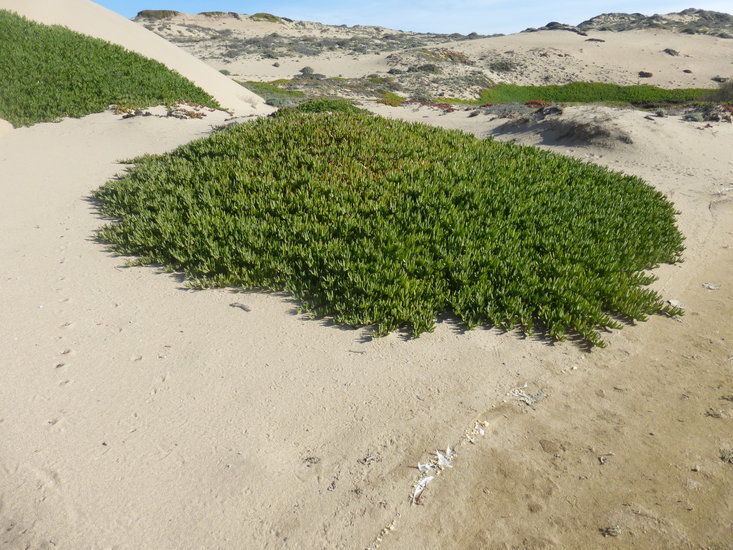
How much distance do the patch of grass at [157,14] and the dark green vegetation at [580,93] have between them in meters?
92.7

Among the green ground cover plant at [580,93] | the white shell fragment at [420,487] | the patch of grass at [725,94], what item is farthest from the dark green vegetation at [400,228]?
the green ground cover plant at [580,93]

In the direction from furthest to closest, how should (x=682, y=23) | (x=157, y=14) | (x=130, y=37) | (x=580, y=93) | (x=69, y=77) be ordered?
(x=157, y=14) < (x=682, y=23) < (x=580, y=93) < (x=130, y=37) < (x=69, y=77)

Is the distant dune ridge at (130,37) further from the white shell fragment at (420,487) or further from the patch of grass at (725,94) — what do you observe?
the patch of grass at (725,94)

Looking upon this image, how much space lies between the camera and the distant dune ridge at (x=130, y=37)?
2642cm

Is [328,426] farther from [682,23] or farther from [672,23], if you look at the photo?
[682,23]

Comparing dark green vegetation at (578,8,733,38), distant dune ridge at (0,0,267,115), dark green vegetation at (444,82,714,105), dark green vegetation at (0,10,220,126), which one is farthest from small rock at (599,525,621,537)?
dark green vegetation at (578,8,733,38)

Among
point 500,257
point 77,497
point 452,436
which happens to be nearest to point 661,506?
point 452,436

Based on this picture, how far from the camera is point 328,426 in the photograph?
187 inches

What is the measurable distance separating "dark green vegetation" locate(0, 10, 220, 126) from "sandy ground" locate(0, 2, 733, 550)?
14191 millimetres

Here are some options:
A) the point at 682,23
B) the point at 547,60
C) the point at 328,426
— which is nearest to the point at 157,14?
the point at 547,60

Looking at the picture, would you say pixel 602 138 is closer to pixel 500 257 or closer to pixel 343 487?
pixel 500 257

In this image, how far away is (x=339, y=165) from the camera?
10.3 metres

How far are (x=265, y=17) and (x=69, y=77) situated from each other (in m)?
106

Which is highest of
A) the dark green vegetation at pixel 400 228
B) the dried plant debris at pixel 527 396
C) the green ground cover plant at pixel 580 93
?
the dark green vegetation at pixel 400 228
